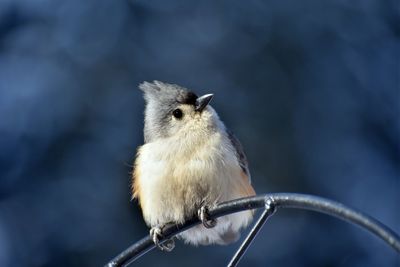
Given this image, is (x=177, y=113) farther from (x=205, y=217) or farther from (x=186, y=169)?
(x=205, y=217)

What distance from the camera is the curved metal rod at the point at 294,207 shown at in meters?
2.62

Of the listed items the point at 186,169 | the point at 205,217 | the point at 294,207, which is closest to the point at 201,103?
the point at 186,169

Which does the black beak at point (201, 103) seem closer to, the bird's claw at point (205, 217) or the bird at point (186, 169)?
the bird at point (186, 169)

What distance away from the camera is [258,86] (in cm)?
697

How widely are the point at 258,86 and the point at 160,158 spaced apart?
301cm

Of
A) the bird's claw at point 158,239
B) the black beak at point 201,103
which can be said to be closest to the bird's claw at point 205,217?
the bird's claw at point 158,239

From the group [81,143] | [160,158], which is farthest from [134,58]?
[160,158]

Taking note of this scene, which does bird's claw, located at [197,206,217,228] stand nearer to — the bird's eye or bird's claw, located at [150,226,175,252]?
bird's claw, located at [150,226,175,252]

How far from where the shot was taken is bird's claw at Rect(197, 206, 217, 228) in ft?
12.1

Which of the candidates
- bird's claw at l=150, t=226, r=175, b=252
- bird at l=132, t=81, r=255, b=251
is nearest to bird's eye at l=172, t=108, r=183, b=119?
bird at l=132, t=81, r=255, b=251

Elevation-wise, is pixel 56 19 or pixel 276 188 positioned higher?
pixel 56 19

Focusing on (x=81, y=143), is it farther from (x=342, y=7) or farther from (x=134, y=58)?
(x=342, y=7)

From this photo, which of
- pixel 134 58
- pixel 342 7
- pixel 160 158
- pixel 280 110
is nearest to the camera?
pixel 160 158

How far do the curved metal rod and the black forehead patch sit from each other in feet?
2.25
